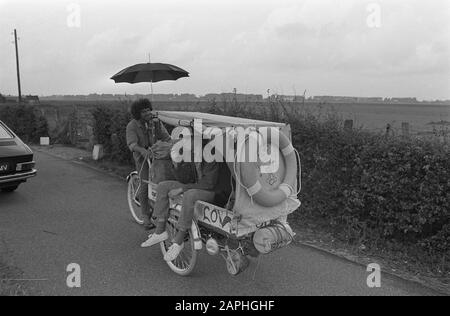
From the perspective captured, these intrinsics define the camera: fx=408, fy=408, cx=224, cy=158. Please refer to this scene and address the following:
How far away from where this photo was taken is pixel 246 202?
384 cm

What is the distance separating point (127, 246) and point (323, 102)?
3.86 meters

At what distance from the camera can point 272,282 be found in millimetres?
4352

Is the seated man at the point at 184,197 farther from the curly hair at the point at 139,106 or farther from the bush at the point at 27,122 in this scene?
the bush at the point at 27,122

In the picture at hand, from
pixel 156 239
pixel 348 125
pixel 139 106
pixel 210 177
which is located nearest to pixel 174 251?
pixel 156 239

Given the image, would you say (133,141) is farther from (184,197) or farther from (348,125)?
(348,125)

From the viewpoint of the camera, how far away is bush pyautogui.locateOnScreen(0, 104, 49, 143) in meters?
18.9

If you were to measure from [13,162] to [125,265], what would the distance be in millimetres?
4216

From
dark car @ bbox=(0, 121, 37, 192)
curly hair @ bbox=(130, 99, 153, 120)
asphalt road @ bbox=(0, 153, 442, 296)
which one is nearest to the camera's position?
asphalt road @ bbox=(0, 153, 442, 296)

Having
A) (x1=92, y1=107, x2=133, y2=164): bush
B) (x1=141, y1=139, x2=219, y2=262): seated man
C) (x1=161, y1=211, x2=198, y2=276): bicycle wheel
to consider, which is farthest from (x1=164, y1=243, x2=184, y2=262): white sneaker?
(x1=92, y1=107, x2=133, y2=164): bush

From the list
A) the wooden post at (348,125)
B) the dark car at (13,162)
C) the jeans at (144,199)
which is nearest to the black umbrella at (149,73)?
the dark car at (13,162)

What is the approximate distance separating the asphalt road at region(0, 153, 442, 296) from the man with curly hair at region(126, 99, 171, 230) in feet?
1.78

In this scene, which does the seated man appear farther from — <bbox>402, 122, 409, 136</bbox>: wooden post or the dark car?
Result: the dark car
